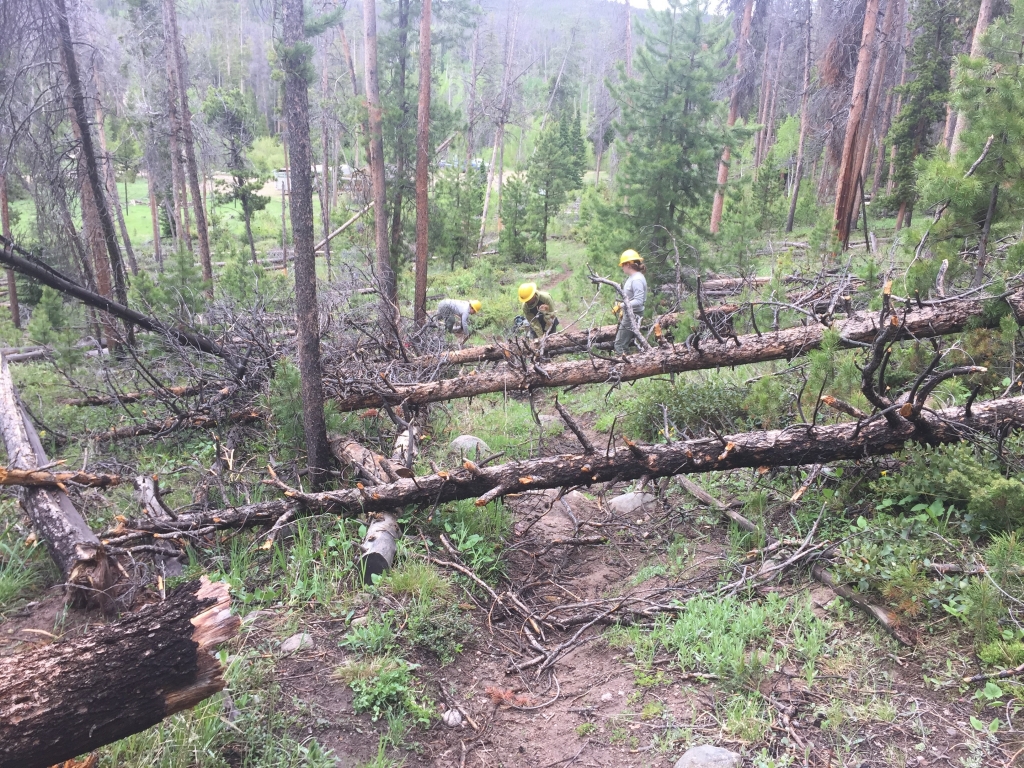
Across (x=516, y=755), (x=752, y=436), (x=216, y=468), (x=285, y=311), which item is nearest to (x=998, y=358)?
(x=752, y=436)

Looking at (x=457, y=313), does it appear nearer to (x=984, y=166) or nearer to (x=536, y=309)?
(x=536, y=309)

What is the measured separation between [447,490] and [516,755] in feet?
6.80

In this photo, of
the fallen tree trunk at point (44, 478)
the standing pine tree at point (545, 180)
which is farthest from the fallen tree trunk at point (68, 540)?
the standing pine tree at point (545, 180)

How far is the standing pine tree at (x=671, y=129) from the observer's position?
10.9 m

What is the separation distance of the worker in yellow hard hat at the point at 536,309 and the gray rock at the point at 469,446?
3597 millimetres

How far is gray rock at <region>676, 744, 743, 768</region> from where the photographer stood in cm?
282

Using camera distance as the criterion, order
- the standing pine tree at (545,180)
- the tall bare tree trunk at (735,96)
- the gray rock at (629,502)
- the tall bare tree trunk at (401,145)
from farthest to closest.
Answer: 1. the standing pine tree at (545,180)
2. the tall bare tree trunk at (735,96)
3. the tall bare tree trunk at (401,145)
4. the gray rock at (629,502)

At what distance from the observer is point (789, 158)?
3189 centimetres

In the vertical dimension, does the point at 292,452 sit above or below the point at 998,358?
below

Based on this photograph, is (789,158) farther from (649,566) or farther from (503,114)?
(649,566)

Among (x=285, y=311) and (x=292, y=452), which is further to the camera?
(x=285, y=311)

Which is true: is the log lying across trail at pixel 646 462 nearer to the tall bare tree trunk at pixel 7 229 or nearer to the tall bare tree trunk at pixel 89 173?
the tall bare tree trunk at pixel 89 173

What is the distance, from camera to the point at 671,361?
22.7 feet

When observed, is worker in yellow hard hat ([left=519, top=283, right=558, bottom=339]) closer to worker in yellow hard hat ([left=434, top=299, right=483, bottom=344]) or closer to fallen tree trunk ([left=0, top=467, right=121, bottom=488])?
worker in yellow hard hat ([left=434, top=299, right=483, bottom=344])
